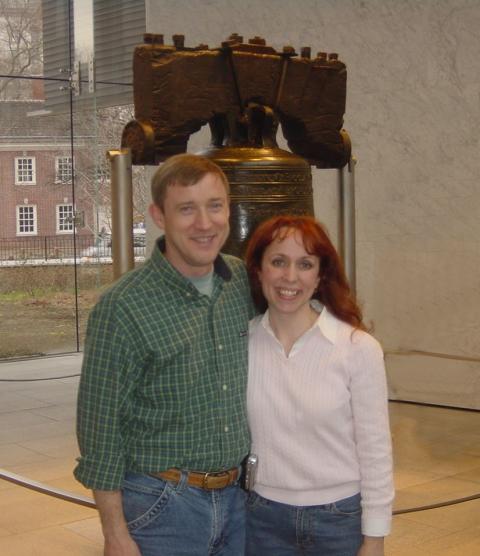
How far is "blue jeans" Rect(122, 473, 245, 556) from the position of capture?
89.6 inches

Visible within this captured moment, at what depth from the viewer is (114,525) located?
2240 mm

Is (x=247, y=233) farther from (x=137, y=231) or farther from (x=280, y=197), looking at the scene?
(x=137, y=231)

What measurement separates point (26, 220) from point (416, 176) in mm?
4867

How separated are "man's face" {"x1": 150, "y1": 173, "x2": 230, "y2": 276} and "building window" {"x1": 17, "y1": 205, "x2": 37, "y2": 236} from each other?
8.74m

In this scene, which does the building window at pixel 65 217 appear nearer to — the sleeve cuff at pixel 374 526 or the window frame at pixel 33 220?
the window frame at pixel 33 220

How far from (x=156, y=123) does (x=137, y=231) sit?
26.1 ft

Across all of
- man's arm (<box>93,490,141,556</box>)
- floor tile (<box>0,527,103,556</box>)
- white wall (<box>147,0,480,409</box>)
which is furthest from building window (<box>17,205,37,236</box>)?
man's arm (<box>93,490,141,556</box>)

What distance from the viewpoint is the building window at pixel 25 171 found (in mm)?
10844

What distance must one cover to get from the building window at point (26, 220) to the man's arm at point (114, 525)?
8.84 m

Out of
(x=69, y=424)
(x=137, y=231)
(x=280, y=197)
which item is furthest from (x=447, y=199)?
(x=137, y=231)

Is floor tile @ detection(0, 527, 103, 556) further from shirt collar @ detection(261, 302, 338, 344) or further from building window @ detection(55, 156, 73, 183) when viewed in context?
building window @ detection(55, 156, 73, 183)

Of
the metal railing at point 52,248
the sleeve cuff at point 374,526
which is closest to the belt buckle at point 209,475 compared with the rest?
the sleeve cuff at point 374,526

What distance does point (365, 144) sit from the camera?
25.7ft

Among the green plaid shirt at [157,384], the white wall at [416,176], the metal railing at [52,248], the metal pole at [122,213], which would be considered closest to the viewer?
the green plaid shirt at [157,384]
